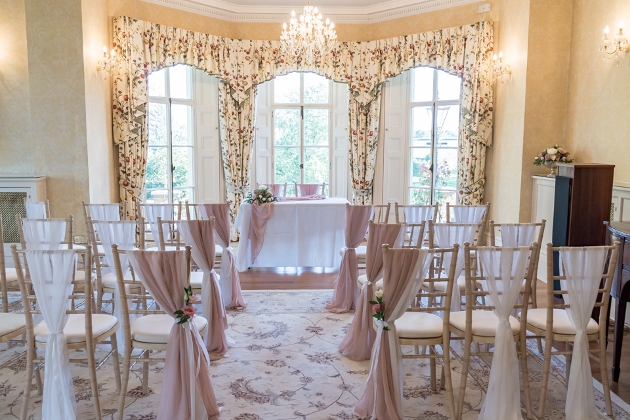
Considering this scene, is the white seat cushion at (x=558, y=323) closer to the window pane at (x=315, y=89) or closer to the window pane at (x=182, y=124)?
the window pane at (x=315, y=89)

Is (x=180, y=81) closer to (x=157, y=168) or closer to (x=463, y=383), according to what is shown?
(x=157, y=168)

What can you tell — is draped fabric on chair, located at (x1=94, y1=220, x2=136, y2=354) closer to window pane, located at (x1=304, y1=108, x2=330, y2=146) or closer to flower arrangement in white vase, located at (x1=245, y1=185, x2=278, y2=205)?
flower arrangement in white vase, located at (x1=245, y1=185, x2=278, y2=205)

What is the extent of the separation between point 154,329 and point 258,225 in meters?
3.34

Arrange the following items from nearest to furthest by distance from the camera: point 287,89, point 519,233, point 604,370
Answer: point 604,370, point 519,233, point 287,89

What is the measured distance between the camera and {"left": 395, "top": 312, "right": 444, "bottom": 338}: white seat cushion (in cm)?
315

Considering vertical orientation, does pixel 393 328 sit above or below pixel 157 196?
below

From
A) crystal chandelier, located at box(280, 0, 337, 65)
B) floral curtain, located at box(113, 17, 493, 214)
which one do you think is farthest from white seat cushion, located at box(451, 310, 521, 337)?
floral curtain, located at box(113, 17, 493, 214)

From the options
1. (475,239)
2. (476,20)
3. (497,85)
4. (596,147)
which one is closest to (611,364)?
(475,239)

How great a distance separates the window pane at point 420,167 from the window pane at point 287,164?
2067 mm

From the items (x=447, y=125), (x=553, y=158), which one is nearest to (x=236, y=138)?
(x=447, y=125)

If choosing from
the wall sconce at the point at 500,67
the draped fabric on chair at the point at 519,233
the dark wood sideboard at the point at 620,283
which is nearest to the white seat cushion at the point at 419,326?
the draped fabric on chair at the point at 519,233

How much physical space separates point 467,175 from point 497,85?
138 centimetres

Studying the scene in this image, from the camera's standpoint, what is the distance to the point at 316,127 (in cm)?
930

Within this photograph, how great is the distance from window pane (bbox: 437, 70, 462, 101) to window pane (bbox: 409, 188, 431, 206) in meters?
1.55
